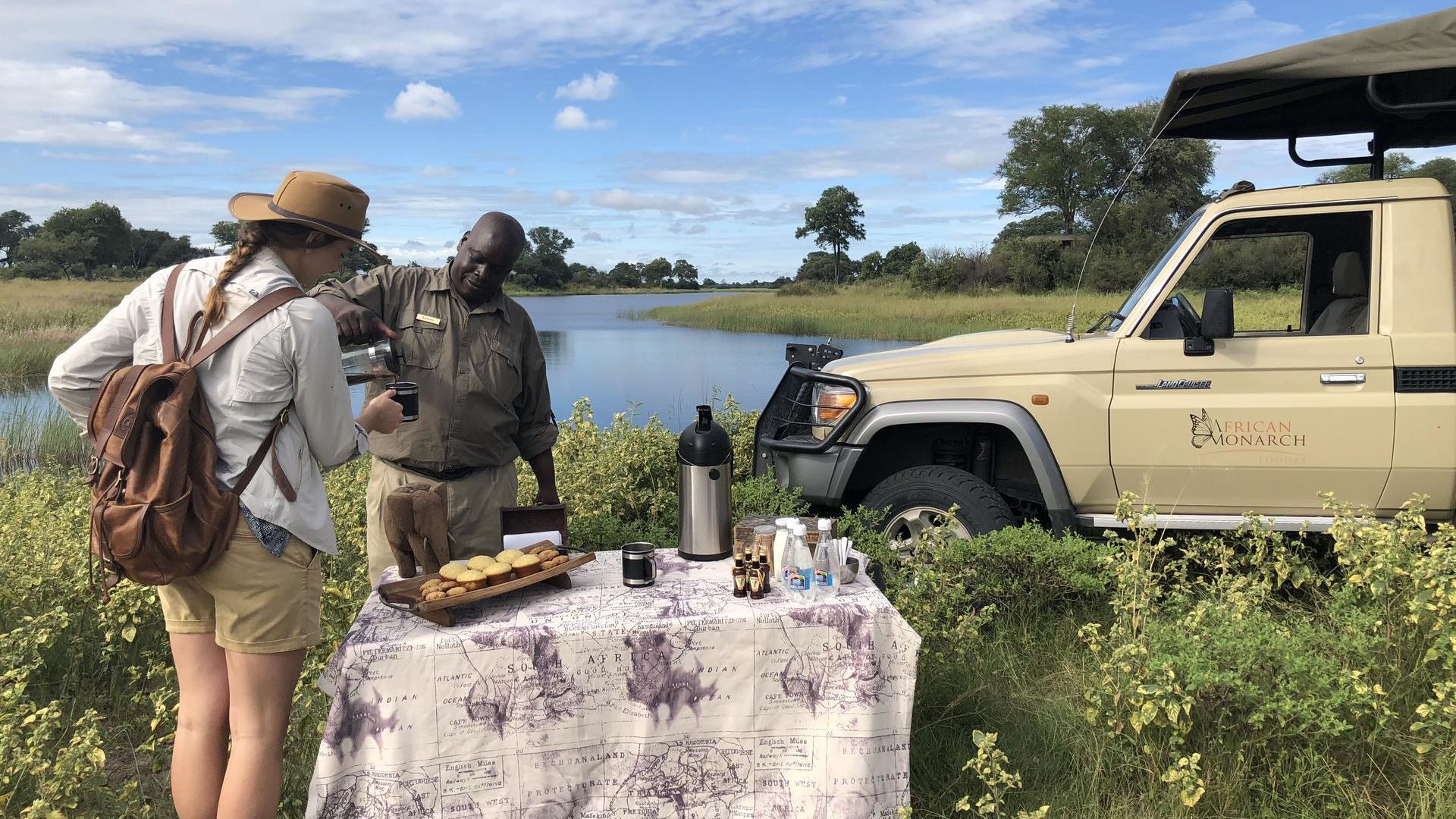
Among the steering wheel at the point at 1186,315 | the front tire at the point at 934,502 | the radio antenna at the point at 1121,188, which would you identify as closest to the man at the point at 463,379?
the front tire at the point at 934,502

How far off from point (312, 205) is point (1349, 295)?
15.6ft

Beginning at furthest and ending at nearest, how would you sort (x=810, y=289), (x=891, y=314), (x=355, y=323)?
(x=810, y=289) < (x=891, y=314) < (x=355, y=323)

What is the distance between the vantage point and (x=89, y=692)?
4.12 m

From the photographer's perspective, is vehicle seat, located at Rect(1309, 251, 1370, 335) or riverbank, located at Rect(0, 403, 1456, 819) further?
A: vehicle seat, located at Rect(1309, 251, 1370, 335)

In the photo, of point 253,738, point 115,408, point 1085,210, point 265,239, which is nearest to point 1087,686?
point 253,738

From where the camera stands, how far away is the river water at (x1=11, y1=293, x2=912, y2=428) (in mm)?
7691

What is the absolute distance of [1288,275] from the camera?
5.37m

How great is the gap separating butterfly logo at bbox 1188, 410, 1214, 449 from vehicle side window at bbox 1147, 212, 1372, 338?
48 cm

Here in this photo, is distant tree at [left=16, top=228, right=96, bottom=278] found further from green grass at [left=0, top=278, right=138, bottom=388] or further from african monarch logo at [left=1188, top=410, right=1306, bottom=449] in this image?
african monarch logo at [left=1188, top=410, right=1306, bottom=449]

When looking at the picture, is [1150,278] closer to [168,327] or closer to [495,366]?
[495,366]

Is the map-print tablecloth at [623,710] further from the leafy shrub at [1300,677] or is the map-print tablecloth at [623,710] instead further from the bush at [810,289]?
the bush at [810,289]

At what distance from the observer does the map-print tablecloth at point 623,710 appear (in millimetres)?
2480

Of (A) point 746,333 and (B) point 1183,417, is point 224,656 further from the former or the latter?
(A) point 746,333

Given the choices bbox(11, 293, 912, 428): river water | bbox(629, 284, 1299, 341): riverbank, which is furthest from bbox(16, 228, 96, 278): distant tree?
A: bbox(11, 293, 912, 428): river water
